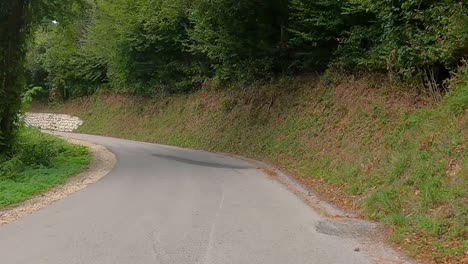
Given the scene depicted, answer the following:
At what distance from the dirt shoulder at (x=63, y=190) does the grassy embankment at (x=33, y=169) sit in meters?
0.25

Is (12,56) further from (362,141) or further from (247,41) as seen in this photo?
Result: (362,141)

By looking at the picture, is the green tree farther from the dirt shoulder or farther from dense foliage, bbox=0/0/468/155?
the dirt shoulder

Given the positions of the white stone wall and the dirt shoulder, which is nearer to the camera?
the dirt shoulder

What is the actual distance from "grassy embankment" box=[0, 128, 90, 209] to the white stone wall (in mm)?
26330

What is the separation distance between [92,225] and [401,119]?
9090 mm

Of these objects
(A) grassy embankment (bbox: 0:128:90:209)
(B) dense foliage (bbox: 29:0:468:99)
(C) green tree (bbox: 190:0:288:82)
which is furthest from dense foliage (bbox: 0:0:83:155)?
(C) green tree (bbox: 190:0:288:82)

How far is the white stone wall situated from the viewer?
4653 centimetres

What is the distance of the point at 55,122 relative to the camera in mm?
48875

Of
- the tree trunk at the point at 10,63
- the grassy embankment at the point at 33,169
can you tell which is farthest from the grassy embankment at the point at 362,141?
the tree trunk at the point at 10,63

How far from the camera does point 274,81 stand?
25328 mm

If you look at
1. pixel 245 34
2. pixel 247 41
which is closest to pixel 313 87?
pixel 247 41

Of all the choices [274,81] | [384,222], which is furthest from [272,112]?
[384,222]

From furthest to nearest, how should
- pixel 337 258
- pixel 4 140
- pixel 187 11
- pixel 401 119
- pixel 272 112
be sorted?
1. pixel 187 11
2. pixel 272 112
3. pixel 4 140
4. pixel 401 119
5. pixel 337 258

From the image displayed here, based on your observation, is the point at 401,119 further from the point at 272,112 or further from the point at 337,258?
the point at 272,112
